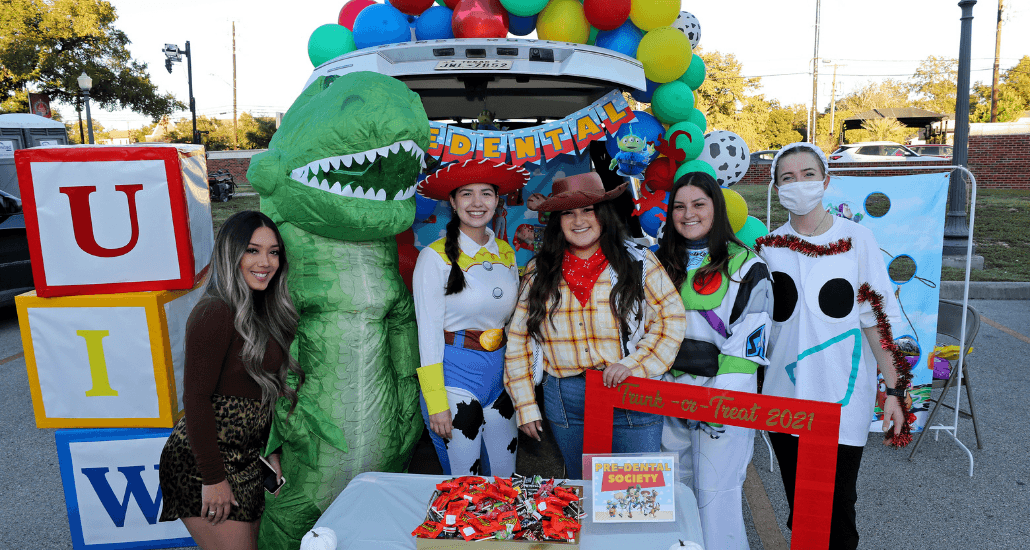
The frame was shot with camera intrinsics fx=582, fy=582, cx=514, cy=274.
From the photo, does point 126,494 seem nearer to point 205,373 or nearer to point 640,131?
point 205,373

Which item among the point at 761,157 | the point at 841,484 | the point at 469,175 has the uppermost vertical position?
the point at 761,157

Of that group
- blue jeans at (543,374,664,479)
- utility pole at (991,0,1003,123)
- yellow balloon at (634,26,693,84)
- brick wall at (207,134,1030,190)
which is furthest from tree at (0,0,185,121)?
utility pole at (991,0,1003,123)

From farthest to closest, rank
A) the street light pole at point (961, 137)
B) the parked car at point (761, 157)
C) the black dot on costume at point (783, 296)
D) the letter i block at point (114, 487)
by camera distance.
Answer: the parked car at point (761, 157) < the street light pole at point (961, 137) < the letter i block at point (114, 487) < the black dot on costume at point (783, 296)

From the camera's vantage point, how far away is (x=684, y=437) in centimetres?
239

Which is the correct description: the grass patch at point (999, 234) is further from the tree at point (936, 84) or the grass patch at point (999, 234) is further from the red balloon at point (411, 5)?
the tree at point (936, 84)

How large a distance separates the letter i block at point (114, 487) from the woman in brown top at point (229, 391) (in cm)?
70

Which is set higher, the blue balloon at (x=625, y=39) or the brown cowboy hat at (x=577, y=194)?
the blue balloon at (x=625, y=39)

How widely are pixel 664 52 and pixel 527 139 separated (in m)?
1.02

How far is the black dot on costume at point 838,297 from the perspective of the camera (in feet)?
7.28

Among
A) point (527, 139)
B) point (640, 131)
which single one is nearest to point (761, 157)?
point (640, 131)

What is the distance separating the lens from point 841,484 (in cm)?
227

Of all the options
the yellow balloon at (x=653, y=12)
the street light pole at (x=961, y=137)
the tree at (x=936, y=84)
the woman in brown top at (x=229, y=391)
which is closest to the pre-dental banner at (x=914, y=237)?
the yellow balloon at (x=653, y=12)

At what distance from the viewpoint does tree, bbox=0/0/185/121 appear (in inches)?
840

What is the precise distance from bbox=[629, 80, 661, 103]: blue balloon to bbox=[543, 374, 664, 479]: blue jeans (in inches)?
87.9
